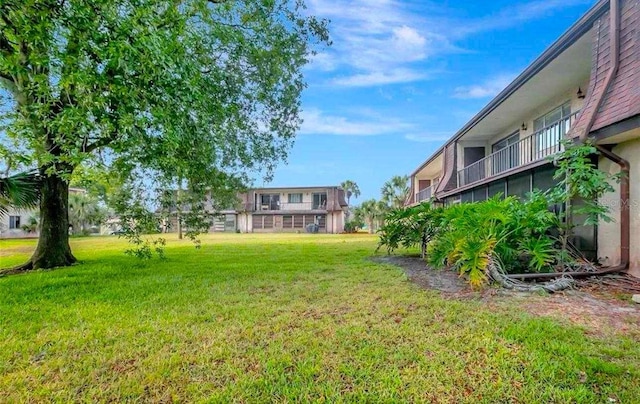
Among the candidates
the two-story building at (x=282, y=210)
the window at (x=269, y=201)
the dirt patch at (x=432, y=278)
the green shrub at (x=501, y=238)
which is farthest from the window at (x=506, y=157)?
the window at (x=269, y=201)

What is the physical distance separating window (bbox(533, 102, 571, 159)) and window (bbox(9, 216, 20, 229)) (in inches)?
1549

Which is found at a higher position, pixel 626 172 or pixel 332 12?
pixel 332 12

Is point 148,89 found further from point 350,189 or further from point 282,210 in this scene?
point 350,189

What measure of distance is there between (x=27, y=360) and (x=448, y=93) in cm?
2017

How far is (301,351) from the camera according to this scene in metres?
3.34

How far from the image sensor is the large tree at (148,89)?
4.39 m

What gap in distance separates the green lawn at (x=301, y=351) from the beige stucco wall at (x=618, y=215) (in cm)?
361

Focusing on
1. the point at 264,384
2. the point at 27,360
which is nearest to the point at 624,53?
the point at 264,384

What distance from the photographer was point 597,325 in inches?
154

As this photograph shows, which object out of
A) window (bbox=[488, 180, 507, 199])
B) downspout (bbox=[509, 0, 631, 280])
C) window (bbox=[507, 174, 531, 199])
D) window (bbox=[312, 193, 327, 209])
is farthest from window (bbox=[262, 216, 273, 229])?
downspout (bbox=[509, 0, 631, 280])

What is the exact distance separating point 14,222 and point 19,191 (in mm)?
29834

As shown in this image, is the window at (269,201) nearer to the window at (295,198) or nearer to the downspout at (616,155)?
the window at (295,198)

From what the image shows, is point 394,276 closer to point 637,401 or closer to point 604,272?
point 604,272

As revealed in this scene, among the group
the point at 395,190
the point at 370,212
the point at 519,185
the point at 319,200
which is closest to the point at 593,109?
the point at 519,185
